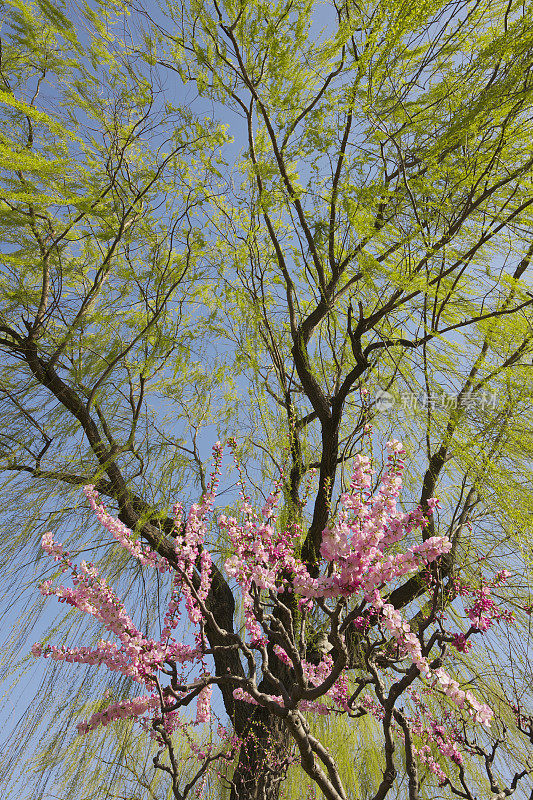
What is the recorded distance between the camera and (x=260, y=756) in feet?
7.05

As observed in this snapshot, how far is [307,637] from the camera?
2.03 m

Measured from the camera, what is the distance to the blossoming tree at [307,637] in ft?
4.37

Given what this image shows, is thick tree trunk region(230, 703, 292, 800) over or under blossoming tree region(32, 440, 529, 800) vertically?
under

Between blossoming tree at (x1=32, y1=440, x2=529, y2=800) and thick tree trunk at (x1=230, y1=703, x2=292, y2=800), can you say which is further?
thick tree trunk at (x1=230, y1=703, x2=292, y2=800)

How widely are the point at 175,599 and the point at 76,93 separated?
242 cm

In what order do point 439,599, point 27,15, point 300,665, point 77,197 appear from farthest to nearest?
point 27,15 → point 77,197 → point 439,599 → point 300,665

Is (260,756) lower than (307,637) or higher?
lower

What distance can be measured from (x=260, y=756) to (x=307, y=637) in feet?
2.03

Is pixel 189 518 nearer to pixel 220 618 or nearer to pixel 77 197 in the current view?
pixel 220 618

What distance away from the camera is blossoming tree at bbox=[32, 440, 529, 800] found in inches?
52.4

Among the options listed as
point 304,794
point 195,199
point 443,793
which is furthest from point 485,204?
point 304,794

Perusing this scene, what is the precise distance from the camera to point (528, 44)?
146 cm

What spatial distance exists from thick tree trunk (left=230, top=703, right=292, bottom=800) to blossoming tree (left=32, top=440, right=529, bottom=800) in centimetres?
2

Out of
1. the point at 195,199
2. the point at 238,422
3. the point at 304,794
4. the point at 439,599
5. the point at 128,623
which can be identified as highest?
the point at 195,199
